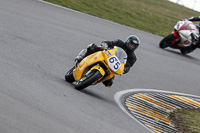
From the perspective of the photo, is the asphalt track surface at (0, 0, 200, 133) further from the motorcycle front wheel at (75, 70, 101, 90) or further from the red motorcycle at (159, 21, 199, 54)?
the red motorcycle at (159, 21, 199, 54)

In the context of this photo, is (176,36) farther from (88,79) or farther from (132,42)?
(88,79)

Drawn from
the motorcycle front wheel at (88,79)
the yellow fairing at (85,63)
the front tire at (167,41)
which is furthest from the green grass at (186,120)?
the front tire at (167,41)

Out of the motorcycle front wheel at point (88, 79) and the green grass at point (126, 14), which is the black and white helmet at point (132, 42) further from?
the green grass at point (126, 14)

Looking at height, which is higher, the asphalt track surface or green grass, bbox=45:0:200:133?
the asphalt track surface

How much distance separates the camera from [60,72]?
365 inches

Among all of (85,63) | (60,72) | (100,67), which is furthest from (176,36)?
(100,67)

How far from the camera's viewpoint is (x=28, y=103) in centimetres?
577

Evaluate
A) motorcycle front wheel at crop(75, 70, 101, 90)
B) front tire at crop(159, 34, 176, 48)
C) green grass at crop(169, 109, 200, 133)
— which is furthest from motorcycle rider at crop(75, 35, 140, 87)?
front tire at crop(159, 34, 176, 48)

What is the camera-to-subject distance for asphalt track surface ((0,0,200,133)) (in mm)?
5551

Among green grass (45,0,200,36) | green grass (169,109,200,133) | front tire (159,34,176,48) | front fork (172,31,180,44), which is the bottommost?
green grass (45,0,200,36)

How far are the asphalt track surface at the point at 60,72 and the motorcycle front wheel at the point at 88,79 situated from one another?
149 millimetres

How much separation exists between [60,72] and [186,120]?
2801 mm

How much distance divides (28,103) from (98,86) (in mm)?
3688

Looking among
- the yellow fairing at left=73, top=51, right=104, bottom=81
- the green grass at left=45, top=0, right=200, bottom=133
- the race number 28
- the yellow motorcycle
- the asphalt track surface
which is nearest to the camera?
the asphalt track surface
